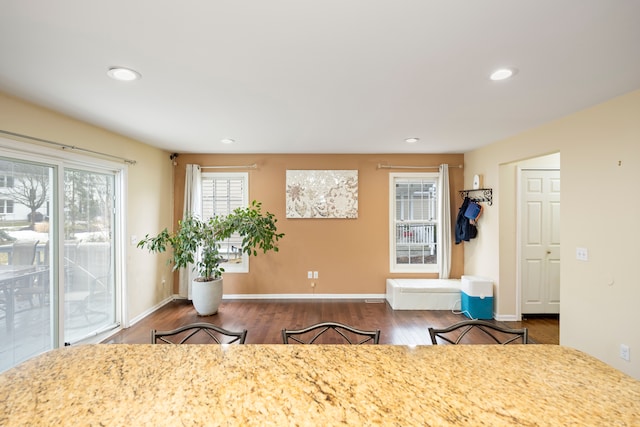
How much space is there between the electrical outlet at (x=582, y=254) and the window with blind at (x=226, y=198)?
4.21 meters

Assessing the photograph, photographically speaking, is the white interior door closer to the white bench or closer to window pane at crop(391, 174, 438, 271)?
the white bench

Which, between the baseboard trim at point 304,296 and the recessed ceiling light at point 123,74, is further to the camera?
the baseboard trim at point 304,296

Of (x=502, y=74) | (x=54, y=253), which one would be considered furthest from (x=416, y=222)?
(x=54, y=253)

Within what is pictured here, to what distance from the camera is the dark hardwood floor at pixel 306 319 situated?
328cm

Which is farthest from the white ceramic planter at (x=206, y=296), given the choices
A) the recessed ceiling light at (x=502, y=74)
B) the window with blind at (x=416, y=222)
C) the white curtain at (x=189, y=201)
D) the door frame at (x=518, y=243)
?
the door frame at (x=518, y=243)

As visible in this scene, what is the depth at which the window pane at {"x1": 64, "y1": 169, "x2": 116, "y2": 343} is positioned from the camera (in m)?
2.90

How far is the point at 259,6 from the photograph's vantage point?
1283 mm

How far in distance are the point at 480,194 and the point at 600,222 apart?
1.77m

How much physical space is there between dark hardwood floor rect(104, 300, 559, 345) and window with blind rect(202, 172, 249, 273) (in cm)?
63

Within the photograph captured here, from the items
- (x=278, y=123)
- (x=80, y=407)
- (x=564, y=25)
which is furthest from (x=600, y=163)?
(x=80, y=407)

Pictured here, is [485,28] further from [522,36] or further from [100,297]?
[100,297]

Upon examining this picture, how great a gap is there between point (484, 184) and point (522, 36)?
3.01 meters

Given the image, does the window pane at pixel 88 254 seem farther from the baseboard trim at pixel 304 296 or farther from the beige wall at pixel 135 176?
the baseboard trim at pixel 304 296

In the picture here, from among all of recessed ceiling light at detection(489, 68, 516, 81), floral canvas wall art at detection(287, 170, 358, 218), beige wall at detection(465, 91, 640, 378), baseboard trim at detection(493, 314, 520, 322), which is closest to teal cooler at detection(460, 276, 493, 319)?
baseboard trim at detection(493, 314, 520, 322)
